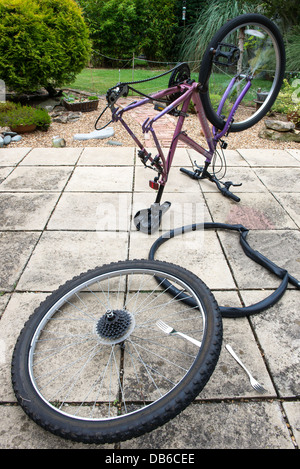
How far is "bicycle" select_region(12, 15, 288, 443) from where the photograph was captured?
1.29 meters

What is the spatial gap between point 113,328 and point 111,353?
16 centimetres

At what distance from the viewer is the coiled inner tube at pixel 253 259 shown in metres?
1.96

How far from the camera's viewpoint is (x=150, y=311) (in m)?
2.01

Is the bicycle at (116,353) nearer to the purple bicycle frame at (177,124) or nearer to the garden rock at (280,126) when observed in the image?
the purple bicycle frame at (177,124)

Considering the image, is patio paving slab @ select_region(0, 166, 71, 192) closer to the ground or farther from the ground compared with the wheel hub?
farther from the ground

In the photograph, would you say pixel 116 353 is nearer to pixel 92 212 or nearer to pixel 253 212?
pixel 92 212

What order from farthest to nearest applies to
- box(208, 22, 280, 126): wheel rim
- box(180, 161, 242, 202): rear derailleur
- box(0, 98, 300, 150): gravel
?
1. box(0, 98, 300, 150): gravel
2. box(208, 22, 280, 126): wheel rim
3. box(180, 161, 242, 202): rear derailleur

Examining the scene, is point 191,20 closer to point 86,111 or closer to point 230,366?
point 86,111

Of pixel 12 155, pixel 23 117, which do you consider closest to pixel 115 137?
pixel 23 117

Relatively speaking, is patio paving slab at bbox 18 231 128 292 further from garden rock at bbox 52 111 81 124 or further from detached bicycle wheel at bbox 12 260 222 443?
garden rock at bbox 52 111 81 124

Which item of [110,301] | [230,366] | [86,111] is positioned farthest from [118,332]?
[86,111]

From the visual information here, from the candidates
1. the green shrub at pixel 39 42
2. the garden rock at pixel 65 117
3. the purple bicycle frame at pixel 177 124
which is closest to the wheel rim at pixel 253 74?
the purple bicycle frame at pixel 177 124

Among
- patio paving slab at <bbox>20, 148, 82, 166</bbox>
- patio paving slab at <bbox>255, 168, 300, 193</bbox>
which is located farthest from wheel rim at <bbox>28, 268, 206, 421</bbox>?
patio paving slab at <bbox>20, 148, 82, 166</bbox>

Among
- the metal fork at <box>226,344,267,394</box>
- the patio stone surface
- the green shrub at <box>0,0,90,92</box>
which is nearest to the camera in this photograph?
the patio stone surface
